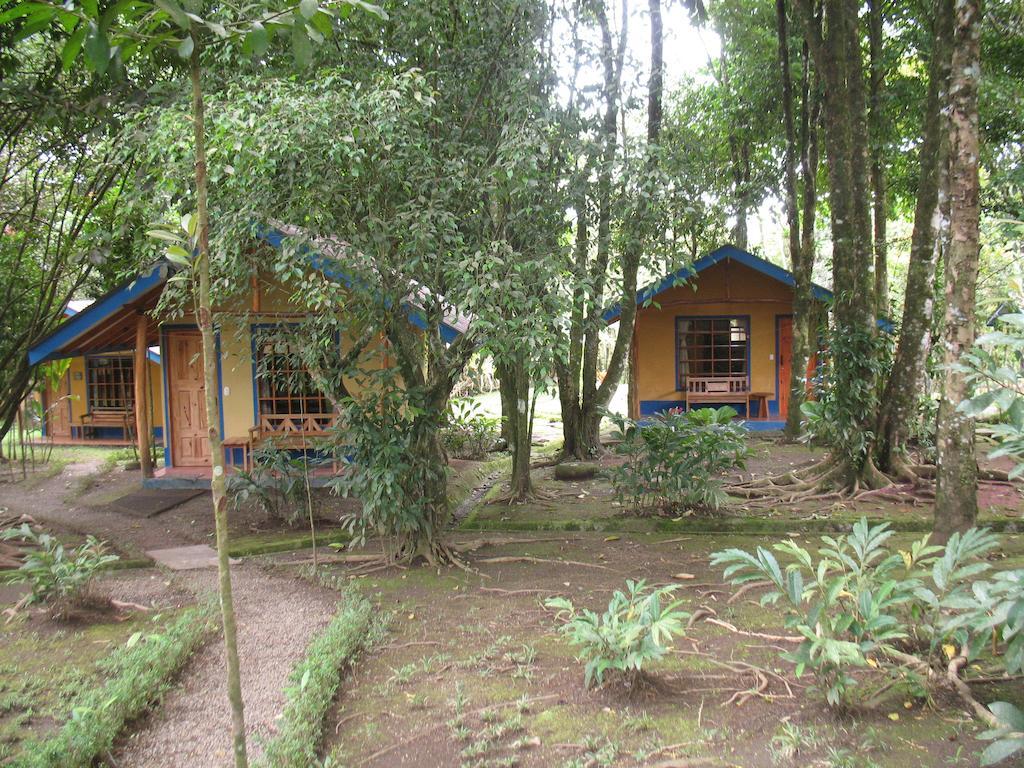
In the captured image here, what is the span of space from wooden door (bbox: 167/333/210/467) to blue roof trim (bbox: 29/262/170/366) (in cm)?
184

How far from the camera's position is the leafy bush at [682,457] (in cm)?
805

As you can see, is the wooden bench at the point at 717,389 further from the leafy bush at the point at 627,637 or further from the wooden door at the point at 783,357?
the leafy bush at the point at 627,637

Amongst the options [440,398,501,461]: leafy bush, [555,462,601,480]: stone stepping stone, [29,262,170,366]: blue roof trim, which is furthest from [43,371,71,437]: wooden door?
[555,462,601,480]: stone stepping stone

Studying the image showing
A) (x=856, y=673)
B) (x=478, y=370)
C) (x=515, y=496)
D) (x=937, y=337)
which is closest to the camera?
(x=856, y=673)

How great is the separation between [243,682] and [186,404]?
8181mm

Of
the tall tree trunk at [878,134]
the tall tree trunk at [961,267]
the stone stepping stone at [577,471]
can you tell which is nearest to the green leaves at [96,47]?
the tall tree trunk at [961,267]

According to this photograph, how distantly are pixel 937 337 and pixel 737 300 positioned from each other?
563cm

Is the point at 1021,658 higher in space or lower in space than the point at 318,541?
higher

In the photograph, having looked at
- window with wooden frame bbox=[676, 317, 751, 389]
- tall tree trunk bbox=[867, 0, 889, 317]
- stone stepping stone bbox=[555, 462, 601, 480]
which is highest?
tall tree trunk bbox=[867, 0, 889, 317]

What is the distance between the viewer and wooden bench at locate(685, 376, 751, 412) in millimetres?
16797

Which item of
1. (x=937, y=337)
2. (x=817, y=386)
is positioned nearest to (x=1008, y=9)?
(x=937, y=337)

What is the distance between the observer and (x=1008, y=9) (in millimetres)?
10125

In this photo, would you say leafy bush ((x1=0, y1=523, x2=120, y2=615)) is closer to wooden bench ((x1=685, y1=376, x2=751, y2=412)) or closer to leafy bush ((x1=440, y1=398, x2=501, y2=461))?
leafy bush ((x1=440, y1=398, x2=501, y2=461))

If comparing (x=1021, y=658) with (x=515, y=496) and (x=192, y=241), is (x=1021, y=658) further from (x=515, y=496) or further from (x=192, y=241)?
(x=515, y=496)
